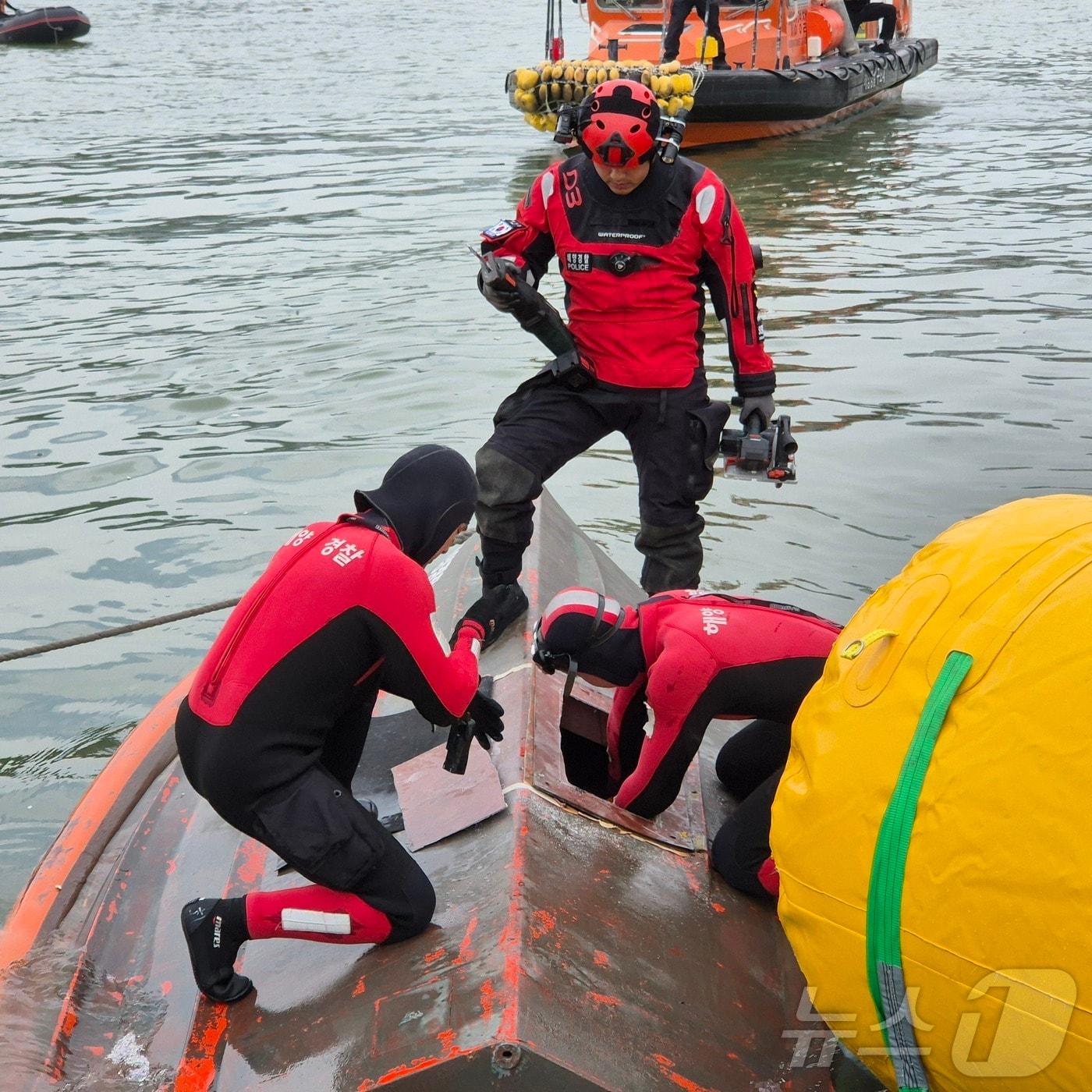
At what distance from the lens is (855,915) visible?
1.91 m

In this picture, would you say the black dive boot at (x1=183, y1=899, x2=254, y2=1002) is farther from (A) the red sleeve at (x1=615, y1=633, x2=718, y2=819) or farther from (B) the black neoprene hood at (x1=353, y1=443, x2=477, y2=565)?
(A) the red sleeve at (x1=615, y1=633, x2=718, y2=819)

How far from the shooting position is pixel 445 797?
10.6ft

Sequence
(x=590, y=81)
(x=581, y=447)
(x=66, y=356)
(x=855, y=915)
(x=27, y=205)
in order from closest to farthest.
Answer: (x=855, y=915) → (x=581, y=447) → (x=66, y=356) → (x=590, y=81) → (x=27, y=205)

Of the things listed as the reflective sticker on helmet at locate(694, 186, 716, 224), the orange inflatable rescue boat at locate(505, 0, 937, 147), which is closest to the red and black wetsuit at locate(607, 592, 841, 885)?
the reflective sticker on helmet at locate(694, 186, 716, 224)

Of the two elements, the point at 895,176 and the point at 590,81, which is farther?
the point at 895,176

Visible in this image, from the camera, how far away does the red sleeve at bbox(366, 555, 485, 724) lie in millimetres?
2670

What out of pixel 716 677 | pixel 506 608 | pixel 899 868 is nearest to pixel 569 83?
pixel 506 608

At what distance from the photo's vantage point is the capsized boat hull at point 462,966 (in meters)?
2.32

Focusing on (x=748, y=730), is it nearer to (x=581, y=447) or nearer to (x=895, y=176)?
(x=581, y=447)

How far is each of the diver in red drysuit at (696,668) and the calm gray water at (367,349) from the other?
2358 mm

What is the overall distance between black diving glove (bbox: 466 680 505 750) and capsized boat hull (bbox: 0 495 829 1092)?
16 centimetres

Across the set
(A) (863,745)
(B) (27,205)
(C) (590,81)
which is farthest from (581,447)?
(B) (27,205)

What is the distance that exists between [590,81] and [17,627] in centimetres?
998

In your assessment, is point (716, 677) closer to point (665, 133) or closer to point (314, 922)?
point (314, 922)
